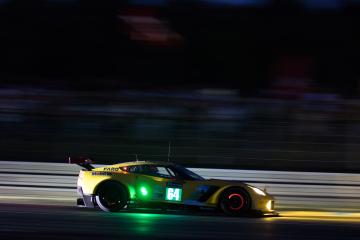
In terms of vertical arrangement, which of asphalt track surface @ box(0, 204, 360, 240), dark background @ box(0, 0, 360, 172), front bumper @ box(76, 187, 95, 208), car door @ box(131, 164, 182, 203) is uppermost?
dark background @ box(0, 0, 360, 172)

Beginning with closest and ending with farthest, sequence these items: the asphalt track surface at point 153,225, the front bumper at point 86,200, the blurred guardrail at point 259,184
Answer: the asphalt track surface at point 153,225, the front bumper at point 86,200, the blurred guardrail at point 259,184

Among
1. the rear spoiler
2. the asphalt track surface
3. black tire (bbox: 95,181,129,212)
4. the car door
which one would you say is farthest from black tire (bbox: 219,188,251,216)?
the rear spoiler

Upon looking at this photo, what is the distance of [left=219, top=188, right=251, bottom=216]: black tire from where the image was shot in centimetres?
1306

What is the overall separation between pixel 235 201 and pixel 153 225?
2.87 meters

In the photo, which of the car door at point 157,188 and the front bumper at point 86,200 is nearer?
the car door at point 157,188

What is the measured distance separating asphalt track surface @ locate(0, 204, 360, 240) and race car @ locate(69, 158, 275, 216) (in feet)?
0.79

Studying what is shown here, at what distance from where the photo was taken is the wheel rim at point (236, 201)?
13062 mm

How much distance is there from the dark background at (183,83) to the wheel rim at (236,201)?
3.65 m

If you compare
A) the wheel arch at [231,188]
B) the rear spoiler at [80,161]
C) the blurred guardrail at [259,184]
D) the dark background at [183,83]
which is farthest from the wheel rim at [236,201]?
the dark background at [183,83]

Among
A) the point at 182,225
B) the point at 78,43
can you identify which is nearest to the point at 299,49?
the point at 78,43

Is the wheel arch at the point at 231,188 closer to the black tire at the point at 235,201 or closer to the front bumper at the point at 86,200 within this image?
the black tire at the point at 235,201

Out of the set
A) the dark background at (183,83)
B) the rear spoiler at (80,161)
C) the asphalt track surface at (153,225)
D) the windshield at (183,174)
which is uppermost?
the dark background at (183,83)

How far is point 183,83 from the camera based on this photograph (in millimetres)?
28016

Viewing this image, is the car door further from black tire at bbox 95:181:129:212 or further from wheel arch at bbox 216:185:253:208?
wheel arch at bbox 216:185:253:208
